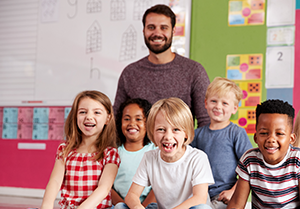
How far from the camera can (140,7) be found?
120 inches

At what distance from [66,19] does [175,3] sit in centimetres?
123

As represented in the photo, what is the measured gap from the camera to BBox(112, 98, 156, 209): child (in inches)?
70.1

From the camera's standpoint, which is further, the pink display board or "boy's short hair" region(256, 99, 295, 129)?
the pink display board

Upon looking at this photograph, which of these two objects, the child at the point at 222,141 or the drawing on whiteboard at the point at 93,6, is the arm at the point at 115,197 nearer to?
the child at the point at 222,141

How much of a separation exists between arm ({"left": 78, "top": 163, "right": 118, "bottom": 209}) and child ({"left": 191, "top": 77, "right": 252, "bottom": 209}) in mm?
525

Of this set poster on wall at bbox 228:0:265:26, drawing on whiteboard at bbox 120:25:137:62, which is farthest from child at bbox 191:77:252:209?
drawing on whiteboard at bbox 120:25:137:62

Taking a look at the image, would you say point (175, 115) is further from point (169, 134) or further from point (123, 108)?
point (123, 108)

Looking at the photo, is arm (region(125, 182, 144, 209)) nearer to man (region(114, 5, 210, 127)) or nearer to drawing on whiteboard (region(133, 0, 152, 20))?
man (region(114, 5, 210, 127))

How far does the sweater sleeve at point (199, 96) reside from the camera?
2.04 metres

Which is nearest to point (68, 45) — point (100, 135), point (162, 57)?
point (162, 57)

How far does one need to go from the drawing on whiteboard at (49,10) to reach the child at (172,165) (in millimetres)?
2396

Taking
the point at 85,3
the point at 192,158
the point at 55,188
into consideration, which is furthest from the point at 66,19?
the point at 192,158

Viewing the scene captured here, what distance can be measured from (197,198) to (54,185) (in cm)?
76

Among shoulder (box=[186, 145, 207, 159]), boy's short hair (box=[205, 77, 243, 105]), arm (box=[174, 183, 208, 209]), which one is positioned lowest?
arm (box=[174, 183, 208, 209])
